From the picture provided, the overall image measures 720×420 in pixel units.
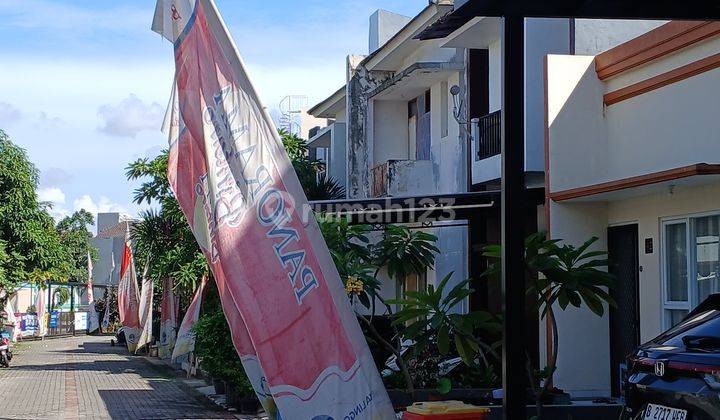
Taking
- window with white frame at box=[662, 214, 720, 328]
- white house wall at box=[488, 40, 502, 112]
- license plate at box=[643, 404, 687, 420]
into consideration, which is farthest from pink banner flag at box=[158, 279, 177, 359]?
license plate at box=[643, 404, 687, 420]

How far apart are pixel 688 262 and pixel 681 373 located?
6.79 metres

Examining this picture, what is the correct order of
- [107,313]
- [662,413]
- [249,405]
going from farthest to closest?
[107,313], [249,405], [662,413]

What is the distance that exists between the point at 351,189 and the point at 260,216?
17.9 m

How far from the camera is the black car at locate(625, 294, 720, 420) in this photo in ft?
20.3

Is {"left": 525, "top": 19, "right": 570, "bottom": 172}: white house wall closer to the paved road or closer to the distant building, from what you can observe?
the paved road

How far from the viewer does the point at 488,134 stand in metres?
19.5

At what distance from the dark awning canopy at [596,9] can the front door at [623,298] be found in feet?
17.9

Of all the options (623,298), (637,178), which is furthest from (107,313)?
(637,178)

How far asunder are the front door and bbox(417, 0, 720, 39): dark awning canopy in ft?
17.9

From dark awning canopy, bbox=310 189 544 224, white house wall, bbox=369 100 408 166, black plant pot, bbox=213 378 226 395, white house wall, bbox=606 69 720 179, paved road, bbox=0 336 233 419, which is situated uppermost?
white house wall, bbox=369 100 408 166

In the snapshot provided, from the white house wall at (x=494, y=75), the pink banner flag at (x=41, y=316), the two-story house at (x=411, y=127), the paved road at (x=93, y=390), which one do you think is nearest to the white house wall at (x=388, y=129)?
the two-story house at (x=411, y=127)

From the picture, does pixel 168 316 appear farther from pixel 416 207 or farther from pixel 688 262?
pixel 688 262

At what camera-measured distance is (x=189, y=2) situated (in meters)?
10.6

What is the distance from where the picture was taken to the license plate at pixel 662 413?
6.37m
